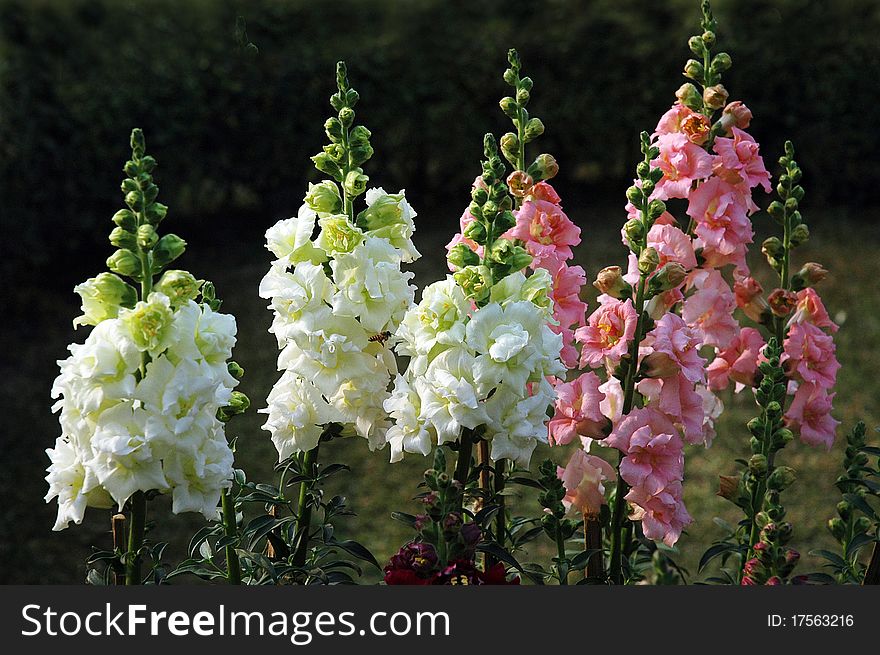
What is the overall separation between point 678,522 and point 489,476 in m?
0.44

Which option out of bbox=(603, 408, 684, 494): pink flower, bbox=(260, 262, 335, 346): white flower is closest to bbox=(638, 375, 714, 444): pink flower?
bbox=(603, 408, 684, 494): pink flower

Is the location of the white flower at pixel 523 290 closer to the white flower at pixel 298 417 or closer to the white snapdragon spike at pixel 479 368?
the white snapdragon spike at pixel 479 368

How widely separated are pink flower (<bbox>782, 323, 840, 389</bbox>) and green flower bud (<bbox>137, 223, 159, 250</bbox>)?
1.45 meters

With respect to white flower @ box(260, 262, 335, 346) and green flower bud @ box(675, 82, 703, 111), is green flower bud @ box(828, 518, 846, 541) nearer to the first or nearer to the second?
green flower bud @ box(675, 82, 703, 111)

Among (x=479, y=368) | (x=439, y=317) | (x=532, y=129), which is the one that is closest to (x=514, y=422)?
(x=479, y=368)

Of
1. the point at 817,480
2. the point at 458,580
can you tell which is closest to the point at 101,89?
the point at 817,480

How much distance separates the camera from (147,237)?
1.91m

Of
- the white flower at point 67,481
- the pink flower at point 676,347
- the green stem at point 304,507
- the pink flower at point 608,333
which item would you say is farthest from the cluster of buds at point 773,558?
the white flower at point 67,481

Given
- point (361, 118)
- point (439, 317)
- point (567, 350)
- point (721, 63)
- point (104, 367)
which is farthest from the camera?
point (361, 118)

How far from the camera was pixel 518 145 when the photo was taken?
8.27 ft

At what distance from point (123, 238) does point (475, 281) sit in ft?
2.08

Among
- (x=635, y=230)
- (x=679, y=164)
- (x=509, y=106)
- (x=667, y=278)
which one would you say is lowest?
(x=667, y=278)

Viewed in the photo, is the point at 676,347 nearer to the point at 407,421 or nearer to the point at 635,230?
the point at 635,230

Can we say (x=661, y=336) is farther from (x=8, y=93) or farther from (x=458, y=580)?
(x=8, y=93)
